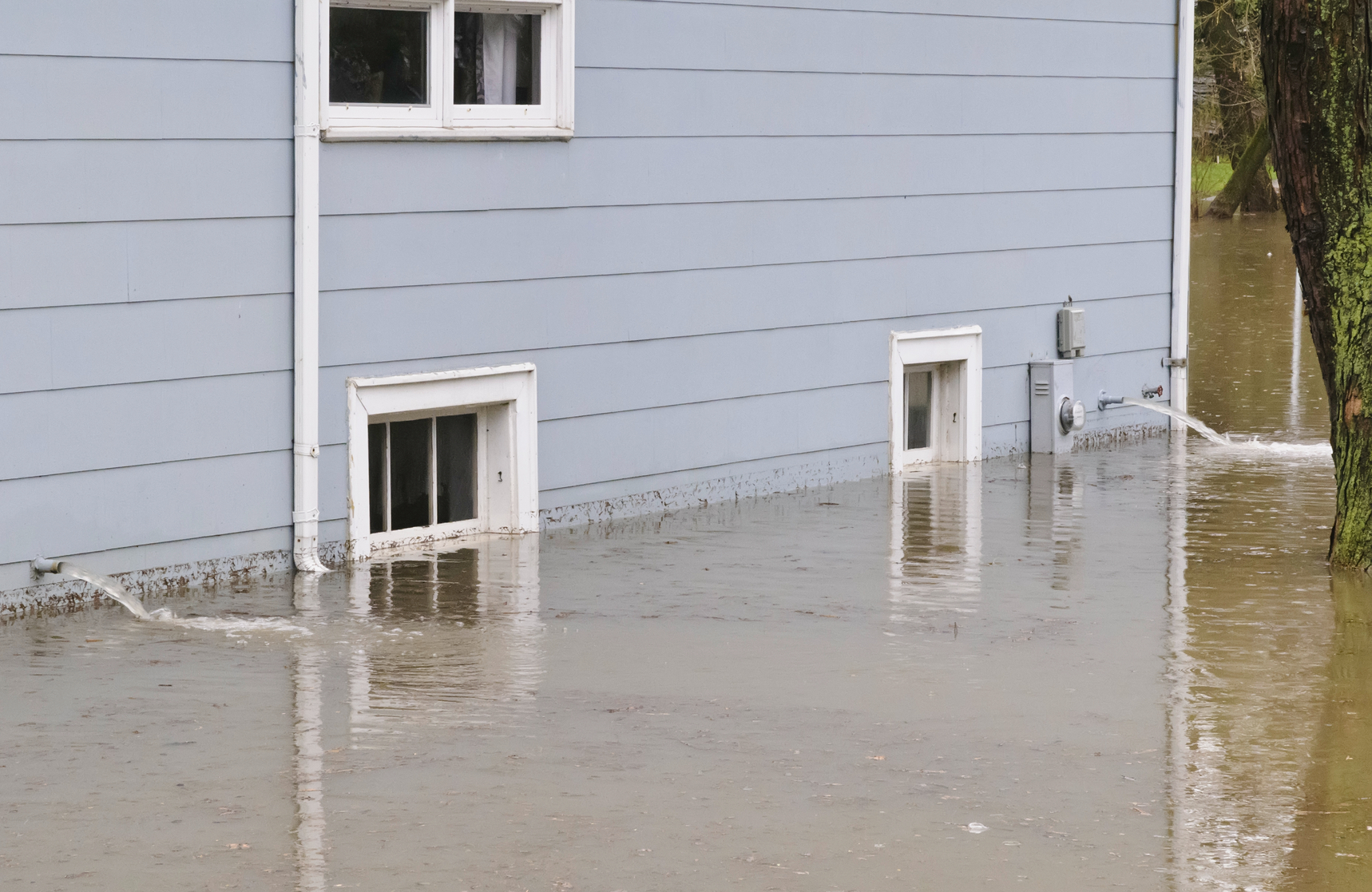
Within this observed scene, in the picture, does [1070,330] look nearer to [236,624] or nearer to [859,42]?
[859,42]

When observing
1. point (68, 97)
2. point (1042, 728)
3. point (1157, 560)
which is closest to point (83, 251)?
point (68, 97)

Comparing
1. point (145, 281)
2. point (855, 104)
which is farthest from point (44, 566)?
point (855, 104)

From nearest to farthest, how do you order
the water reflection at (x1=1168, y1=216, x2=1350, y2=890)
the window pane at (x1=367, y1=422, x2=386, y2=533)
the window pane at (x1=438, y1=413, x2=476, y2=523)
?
1. the water reflection at (x1=1168, y1=216, x2=1350, y2=890)
2. the window pane at (x1=367, y1=422, x2=386, y2=533)
3. the window pane at (x1=438, y1=413, x2=476, y2=523)

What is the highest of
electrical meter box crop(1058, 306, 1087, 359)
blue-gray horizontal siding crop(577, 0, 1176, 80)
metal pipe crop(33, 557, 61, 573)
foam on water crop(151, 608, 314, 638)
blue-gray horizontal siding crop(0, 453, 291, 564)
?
blue-gray horizontal siding crop(577, 0, 1176, 80)

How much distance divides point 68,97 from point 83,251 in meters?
0.61

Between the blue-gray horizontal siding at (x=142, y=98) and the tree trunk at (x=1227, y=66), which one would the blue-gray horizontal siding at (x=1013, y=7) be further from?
the tree trunk at (x=1227, y=66)

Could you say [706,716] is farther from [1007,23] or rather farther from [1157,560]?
[1007,23]

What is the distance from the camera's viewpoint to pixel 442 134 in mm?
8867

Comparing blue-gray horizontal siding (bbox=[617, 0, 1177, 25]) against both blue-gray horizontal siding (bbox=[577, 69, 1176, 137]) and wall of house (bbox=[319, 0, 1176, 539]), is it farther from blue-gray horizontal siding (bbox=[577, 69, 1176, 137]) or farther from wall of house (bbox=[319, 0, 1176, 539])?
blue-gray horizontal siding (bbox=[577, 69, 1176, 137])

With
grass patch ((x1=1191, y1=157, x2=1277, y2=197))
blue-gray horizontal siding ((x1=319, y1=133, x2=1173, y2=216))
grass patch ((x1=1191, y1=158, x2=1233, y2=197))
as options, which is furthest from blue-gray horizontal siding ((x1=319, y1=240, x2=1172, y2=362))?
grass patch ((x1=1191, y1=157, x2=1277, y2=197))

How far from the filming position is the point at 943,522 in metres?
10.2

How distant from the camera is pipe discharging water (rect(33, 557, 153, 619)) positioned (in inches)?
301

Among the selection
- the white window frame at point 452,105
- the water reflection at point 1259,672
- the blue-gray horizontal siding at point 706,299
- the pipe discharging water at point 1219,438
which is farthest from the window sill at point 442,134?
the pipe discharging water at point 1219,438

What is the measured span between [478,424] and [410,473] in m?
0.43
